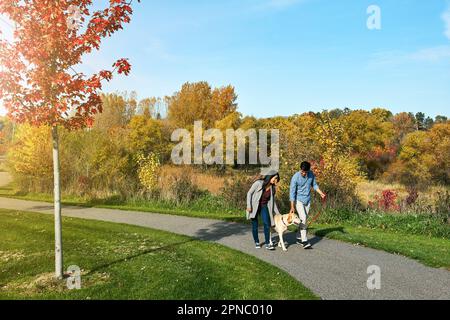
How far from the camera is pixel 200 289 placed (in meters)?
6.35

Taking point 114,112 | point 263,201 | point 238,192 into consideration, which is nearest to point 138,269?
point 263,201

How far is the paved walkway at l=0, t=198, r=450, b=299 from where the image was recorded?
6.31m

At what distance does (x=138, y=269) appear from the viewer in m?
7.41

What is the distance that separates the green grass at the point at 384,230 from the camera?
8.82 m

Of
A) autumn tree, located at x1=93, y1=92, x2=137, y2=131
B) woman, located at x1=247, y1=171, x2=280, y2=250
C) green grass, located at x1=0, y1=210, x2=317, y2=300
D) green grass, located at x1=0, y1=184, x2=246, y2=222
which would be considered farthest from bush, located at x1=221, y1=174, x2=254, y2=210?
autumn tree, located at x1=93, y1=92, x2=137, y2=131

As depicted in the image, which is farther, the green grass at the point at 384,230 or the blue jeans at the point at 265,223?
the blue jeans at the point at 265,223

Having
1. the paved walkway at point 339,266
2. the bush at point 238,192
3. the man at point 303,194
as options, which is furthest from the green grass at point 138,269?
the bush at point 238,192

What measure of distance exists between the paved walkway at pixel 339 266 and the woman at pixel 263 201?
527 millimetres

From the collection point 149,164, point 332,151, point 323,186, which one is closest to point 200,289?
point 323,186

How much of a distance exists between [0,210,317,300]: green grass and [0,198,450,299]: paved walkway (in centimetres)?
44

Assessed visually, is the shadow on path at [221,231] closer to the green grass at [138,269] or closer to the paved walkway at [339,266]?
the paved walkway at [339,266]

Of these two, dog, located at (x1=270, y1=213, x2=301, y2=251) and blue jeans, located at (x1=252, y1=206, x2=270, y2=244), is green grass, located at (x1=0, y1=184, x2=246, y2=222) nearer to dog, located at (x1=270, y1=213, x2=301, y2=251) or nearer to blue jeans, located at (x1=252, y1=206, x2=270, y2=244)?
blue jeans, located at (x1=252, y1=206, x2=270, y2=244)

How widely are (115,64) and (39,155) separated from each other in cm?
1593
